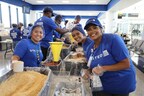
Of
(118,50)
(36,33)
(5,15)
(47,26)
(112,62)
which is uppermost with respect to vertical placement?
(5,15)

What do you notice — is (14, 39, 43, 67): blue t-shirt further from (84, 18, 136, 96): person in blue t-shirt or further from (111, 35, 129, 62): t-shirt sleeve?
(111, 35, 129, 62): t-shirt sleeve

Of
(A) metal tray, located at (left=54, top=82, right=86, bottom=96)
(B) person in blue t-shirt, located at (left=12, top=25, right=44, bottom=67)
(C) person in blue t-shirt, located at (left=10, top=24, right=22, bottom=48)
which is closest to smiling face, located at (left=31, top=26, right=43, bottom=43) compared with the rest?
(B) person in blue t-shirt, located at (left=12, top=25, right=44, bottom=67)

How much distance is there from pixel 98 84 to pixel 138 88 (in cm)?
293

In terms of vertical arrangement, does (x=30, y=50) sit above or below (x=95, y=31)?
below

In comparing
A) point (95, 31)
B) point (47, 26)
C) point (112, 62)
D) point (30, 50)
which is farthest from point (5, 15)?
point (112, 62)

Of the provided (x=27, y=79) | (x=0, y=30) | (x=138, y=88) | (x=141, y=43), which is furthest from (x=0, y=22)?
(x=27, y=79)

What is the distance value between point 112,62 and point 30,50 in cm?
96

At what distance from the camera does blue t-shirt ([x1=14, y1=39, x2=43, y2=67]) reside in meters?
1.89

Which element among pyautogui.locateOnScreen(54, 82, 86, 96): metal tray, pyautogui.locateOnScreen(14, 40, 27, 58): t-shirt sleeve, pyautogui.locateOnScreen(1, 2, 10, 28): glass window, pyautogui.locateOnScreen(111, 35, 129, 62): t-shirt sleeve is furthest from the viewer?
pyautogui.locateOnScreen(1, 2, 10, 28): glass window

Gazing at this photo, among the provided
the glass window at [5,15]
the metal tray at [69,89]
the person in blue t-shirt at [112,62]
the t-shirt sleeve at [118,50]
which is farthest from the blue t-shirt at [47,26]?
the glass window at [5,15]

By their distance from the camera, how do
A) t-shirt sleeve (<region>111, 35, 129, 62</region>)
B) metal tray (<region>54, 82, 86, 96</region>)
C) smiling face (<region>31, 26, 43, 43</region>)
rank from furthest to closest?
smiling face (<region>31, 26, 43, 43</region>) < t-shirt sleeve (<region>111, 35, 129, 62</region>) < metal tray (<region>54, 82, 86, 96</region>)

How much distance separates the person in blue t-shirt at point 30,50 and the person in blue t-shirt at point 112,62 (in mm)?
701

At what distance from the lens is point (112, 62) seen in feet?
4.99

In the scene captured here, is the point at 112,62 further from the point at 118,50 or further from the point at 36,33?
the point at 36,33
